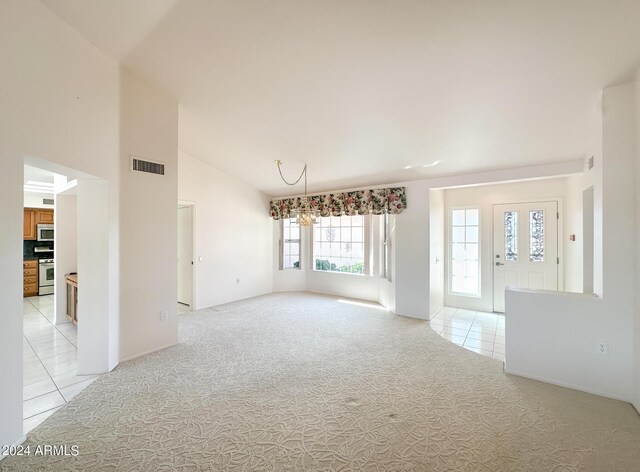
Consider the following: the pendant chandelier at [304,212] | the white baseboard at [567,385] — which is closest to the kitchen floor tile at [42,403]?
the pendant chandelier at [304,212]

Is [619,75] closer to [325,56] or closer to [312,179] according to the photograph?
[325,56]

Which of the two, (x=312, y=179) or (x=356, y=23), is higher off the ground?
(x=356, y=23)

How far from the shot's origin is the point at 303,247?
7145 mm

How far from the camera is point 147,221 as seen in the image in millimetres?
3275

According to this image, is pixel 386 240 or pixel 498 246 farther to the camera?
pixel 386 240

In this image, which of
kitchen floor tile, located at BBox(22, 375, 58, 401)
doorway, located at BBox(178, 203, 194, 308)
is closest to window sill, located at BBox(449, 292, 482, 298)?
doorway, located at BBox(178, 203, 194, 308)

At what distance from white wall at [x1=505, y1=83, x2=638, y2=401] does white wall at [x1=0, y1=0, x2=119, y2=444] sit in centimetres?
431

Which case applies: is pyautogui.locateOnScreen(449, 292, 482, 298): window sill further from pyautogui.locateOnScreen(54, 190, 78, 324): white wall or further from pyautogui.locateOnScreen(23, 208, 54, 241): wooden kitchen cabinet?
pyautogui.locateOnScreen(23, 208, 54, 241): wooden kitchen cabinet

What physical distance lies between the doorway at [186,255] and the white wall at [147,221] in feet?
5.89

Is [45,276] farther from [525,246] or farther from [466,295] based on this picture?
[525,246]

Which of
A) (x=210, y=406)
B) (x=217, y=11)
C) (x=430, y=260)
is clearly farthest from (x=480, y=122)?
(x=210, y=406)

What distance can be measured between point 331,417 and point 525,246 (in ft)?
15.2

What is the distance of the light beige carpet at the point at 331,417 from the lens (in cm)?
175

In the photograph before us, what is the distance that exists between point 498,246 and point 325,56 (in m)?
4.52
